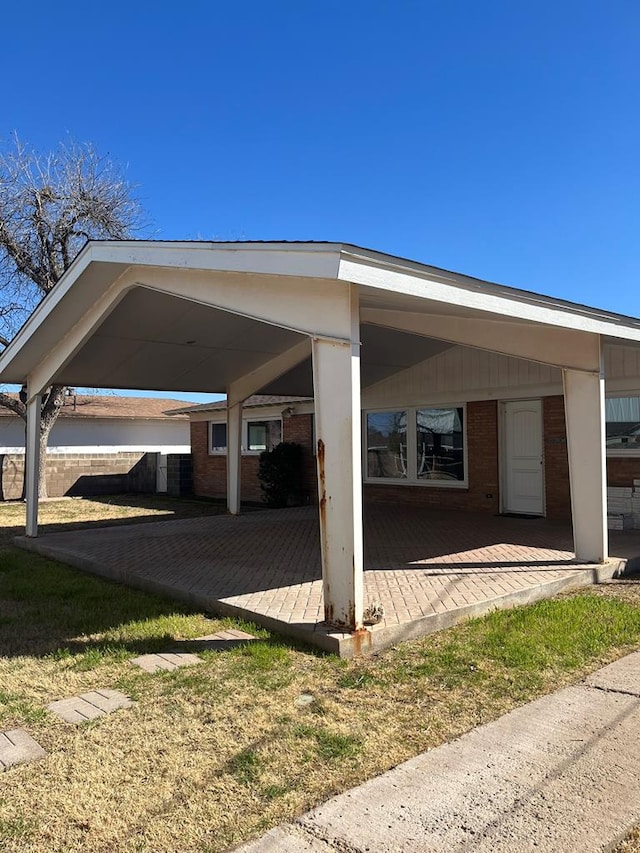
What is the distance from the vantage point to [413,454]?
47.3 ft

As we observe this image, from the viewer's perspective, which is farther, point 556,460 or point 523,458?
point 523,458

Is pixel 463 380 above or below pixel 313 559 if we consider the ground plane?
above

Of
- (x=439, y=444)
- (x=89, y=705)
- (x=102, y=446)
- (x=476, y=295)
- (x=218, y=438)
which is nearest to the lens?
(x=89, y=705)

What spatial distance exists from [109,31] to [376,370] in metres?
7.80

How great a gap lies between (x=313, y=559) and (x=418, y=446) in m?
6.26

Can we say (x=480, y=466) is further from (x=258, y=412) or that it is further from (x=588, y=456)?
(x=258, y=412)

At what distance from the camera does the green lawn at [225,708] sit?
2.88 meters

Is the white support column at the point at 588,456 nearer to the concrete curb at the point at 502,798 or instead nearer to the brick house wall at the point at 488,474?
the brick house wall at the point at 488,474

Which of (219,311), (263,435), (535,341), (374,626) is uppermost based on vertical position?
(219,311)

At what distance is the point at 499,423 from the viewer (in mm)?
12625

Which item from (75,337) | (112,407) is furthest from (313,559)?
(112,407)

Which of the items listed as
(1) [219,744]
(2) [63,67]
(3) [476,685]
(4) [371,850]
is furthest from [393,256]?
(2) [63,67]

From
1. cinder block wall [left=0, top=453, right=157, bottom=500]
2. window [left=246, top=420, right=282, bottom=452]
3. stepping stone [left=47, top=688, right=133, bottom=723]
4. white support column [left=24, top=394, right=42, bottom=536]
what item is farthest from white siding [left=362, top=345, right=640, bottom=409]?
cinder block wall [left=0, top=453, right=157, bottom=500]

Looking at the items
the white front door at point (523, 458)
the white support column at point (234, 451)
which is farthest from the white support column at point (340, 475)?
the white support column at point (234, 451)
